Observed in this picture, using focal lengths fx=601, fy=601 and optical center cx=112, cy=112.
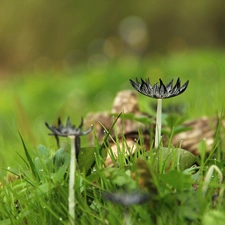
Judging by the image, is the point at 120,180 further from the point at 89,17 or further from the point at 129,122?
the point at 89,17

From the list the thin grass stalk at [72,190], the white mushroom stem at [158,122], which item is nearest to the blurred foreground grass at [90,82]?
the white mushroom stem at [158,122]

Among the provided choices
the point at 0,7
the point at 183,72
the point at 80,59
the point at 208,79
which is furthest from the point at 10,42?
the point at 208,79

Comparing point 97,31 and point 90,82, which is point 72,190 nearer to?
point 90,82

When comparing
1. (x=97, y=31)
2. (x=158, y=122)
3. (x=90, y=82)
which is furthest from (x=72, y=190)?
(x=97, y=31)

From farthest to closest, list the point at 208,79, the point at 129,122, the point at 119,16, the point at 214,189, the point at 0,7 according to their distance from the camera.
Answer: the point at 0,7
the point at 119,16
the point at 208,79
the point at 129,122
the point at 214,189

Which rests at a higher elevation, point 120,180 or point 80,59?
point 120,180

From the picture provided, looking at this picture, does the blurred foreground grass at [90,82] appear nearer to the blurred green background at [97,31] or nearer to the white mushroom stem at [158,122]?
the blurred green background at [97,31]

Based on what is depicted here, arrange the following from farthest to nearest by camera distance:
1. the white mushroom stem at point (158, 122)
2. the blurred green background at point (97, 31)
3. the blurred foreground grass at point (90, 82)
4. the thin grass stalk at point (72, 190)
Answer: the blurred green background at point (97, 31)
the blurred foreground grass at point (90, 82)
the white mushroom stem at point (158, 122)
the thin grass stalk at point (72, 190)

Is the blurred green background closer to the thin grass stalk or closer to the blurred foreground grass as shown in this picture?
the blurred foreground grass

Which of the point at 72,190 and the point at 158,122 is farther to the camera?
the point at 158,122

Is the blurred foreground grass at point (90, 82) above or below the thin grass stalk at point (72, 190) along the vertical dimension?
below

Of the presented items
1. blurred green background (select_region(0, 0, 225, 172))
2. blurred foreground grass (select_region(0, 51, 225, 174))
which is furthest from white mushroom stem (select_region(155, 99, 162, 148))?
blurred green background (select_region(0, 0, 225, 172))
